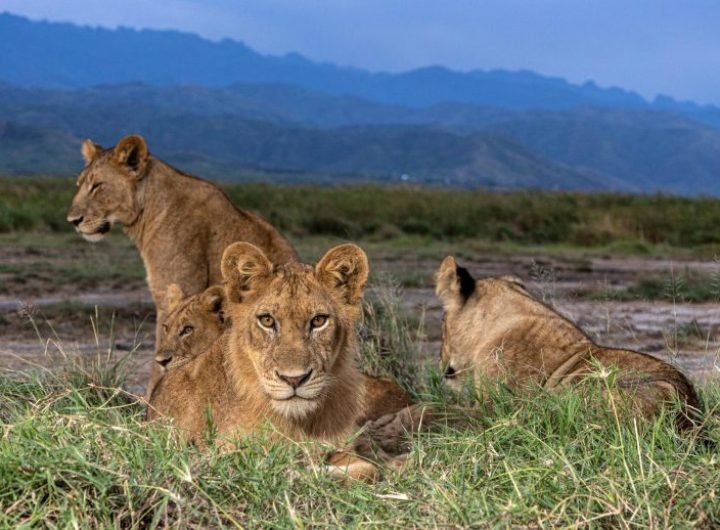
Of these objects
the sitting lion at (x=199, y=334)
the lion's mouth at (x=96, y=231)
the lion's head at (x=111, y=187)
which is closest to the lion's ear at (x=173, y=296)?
the sitting lion at (x=199, y=334)

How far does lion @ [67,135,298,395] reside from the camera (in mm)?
7387

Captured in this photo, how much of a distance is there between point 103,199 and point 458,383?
262 centimetres

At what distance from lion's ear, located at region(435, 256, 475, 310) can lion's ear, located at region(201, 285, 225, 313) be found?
3.50ft

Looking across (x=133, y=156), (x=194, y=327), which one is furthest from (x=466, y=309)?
(x=133, y=156)

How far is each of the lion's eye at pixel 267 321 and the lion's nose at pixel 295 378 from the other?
0.24 m

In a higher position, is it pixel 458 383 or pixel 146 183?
pixel 146 183

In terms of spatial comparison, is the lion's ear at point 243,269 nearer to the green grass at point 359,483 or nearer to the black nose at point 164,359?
the green grass at point 359,483

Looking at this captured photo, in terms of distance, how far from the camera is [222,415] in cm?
525

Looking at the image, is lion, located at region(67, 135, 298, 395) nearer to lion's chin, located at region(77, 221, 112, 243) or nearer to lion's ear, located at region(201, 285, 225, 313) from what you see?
lion's chin, located at region(77, 221, 112, 243)

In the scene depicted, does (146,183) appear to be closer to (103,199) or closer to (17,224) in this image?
(103,199)

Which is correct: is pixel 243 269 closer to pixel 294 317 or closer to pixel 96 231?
pixel 294 317

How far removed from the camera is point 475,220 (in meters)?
28.1

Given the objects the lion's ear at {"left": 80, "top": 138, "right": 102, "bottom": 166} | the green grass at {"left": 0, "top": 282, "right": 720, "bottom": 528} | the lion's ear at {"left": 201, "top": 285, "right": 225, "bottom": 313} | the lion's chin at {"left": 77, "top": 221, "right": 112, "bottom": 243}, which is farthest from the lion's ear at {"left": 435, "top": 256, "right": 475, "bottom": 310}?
the lion's ear at {"left": 80, "top": 138, "right": 102, "bottom": 166}

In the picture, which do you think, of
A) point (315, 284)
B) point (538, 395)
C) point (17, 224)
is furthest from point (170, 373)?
point (17, 224)
